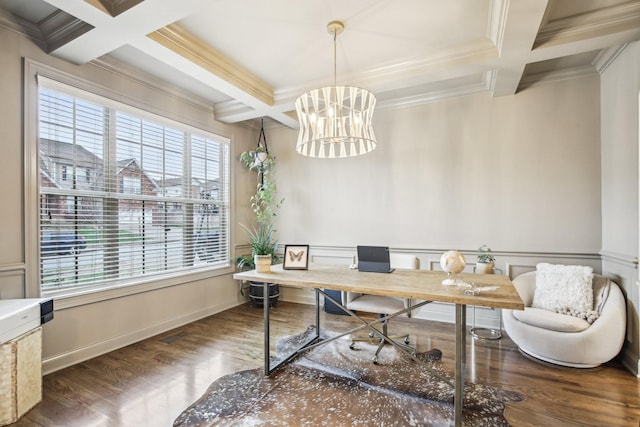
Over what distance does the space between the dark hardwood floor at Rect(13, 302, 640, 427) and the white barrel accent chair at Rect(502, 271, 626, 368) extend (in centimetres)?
10

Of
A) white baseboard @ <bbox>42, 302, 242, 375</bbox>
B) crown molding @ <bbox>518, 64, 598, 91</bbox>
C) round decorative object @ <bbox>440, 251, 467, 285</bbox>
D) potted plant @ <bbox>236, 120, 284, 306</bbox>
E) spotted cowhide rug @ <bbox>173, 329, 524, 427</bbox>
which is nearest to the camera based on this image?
spotted cowhide rug @ <bbox>173, 329, 524, 427</bbox>

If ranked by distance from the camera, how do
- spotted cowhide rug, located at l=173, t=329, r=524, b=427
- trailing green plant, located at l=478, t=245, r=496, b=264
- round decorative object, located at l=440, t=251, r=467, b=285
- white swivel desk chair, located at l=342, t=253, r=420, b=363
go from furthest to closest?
trailing green plant, located at l=478, t=245, r=496, b=264, white swivel desk chair, located at l=342, t=253, r=420, b=363, round decorative object, located at l=440, t=251, r=467, b=285, spotted cowhide rug, located at l=173, t=329, r=524, b=427

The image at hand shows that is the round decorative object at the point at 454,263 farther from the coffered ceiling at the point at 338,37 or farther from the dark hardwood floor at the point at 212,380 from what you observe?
the coffered ceiling at the point at 338,37

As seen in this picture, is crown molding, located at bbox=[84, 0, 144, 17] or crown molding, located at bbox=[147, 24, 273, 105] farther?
crown molding, located at bbox=[147, 24, 273, 105]

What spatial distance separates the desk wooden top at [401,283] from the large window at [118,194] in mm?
1525

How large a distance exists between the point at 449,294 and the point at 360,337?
1659mm

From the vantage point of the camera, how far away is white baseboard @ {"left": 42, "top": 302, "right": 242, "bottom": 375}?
254 centimetres

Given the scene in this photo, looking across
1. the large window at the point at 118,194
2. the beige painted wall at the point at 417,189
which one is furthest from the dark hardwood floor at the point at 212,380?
the large window at the point at 118,194

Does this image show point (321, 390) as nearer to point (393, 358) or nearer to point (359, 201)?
point (393, 358)

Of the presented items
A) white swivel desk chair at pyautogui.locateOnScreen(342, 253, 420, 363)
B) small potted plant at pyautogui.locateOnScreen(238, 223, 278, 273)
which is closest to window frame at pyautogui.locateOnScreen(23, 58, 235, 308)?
Result: small potted plant at pyautogui.locateOnScreen(238, 223, 278, 273)

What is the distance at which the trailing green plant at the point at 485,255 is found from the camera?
332cm

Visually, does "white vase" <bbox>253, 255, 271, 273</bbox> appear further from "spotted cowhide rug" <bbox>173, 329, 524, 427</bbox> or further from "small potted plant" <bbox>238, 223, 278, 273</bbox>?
"spotted cowhide rug" <bbox>173, 329, 524, 427</bbox>

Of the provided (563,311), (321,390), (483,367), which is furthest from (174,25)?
(563,311)

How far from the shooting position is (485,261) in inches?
130
